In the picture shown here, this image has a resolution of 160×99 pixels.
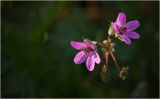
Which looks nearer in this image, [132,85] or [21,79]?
[21,79]

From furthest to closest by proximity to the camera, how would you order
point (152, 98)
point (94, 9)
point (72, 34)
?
point (94, 9) → point (72, 34) → point (152, 98)

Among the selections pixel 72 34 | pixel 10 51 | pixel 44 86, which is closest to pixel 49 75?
pixel 44 86

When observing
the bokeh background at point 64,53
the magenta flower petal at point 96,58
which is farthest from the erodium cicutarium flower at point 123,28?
the bokeh background at point 64,53

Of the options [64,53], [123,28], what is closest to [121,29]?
[123,28]

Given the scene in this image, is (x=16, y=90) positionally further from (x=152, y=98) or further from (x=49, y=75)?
(x=152, y=98)

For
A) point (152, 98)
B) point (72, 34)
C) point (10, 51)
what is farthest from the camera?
point (72, 34)

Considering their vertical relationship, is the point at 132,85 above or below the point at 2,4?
below

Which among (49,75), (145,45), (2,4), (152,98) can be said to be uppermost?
(2,4)
